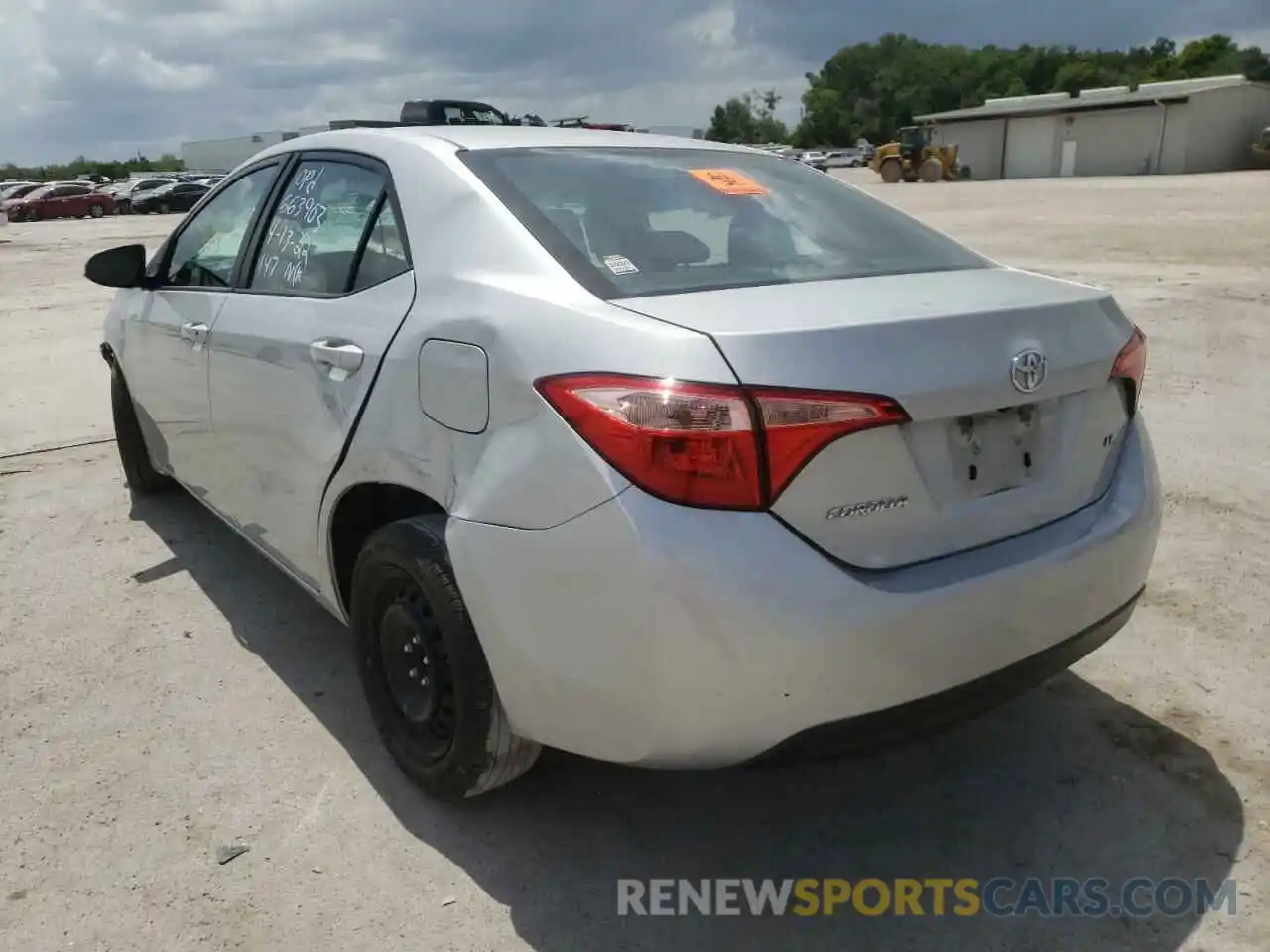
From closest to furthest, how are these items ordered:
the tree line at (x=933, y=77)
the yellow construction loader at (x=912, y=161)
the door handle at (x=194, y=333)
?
the door handle at (x=194, y=333)
the yellow construction loader at (x=912, y=161)
the tree line at (x=933, y=77)

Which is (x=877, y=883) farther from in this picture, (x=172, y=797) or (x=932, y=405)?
(x=172, y=797)

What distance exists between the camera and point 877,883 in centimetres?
236

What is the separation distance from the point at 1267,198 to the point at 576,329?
26.1 metres

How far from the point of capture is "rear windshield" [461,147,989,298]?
2.35 m

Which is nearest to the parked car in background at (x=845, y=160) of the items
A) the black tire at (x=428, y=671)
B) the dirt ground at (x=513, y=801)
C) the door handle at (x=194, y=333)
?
the door handle at (x=194, y=333)

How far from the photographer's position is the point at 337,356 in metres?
2.67

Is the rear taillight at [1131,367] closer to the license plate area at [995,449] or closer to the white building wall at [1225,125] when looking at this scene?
the license plate area at [995,449]

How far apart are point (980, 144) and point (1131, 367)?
56.4 metres

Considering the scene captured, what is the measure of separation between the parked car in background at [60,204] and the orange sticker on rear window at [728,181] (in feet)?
153

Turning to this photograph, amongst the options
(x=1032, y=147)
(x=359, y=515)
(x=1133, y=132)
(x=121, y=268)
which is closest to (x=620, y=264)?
(x=359, y=515)

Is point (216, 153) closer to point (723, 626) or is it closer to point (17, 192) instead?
point (17, 192)

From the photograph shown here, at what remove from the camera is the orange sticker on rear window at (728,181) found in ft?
9.30

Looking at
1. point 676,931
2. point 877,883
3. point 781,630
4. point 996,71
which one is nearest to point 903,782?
point 877,883

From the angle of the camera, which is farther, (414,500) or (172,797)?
(172,797)
